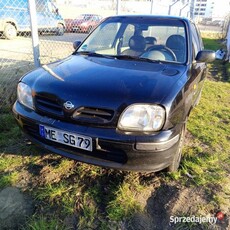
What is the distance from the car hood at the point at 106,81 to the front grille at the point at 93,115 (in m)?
0.04

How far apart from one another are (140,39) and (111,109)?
1.64 metres

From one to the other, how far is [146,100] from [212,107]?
2997 mm

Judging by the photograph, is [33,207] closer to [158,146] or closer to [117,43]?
[158,146]

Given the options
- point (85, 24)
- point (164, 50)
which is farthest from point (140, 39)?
point (85, 24)

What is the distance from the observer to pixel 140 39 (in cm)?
315

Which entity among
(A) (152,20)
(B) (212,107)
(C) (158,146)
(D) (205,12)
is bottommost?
(D) (205,12)

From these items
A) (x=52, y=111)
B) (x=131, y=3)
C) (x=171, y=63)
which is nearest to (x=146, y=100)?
(x=52, y=111)

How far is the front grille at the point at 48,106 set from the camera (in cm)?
205

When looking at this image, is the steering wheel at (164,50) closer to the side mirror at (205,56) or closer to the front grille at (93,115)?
the side mirror at (205,56)

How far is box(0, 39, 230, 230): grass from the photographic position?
1.93m

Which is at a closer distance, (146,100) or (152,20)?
(146,100)

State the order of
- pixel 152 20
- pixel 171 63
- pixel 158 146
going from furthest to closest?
pixel 152 20 → pixel 171 63 → pixel 158 146

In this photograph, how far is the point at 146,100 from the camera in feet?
6.10

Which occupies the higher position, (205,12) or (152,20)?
(152,20)
